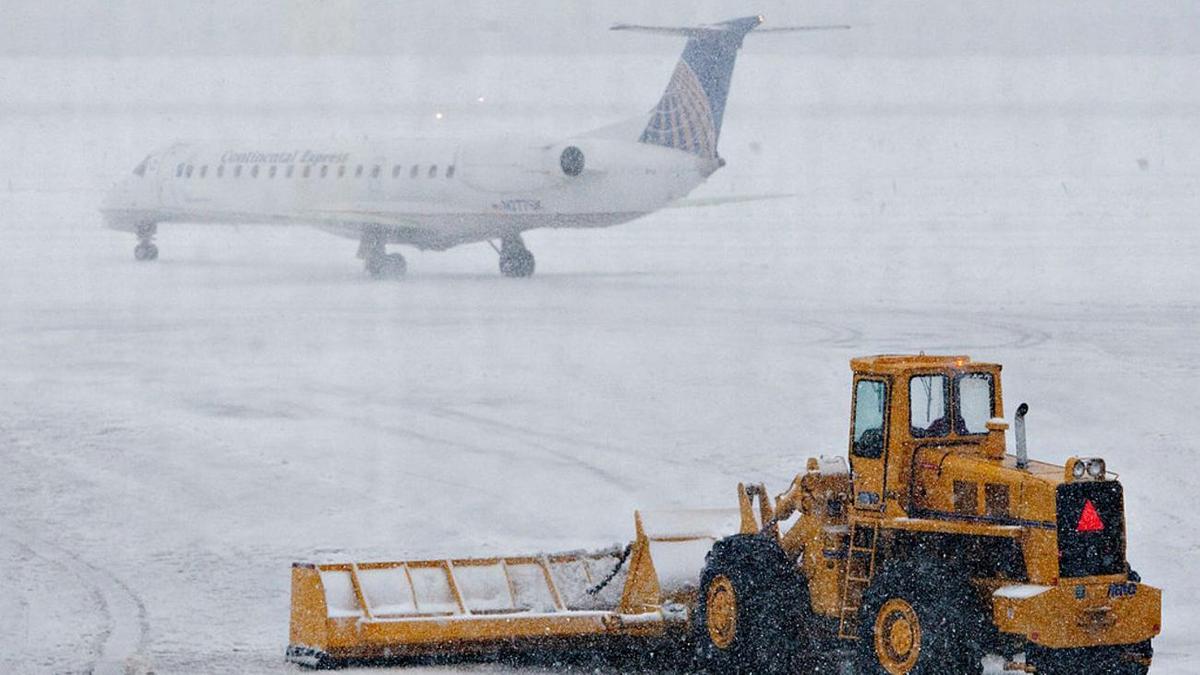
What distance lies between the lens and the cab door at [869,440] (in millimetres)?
10406

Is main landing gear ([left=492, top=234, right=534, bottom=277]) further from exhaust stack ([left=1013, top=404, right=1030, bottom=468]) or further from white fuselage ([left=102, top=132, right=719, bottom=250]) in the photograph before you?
exhaust stack ([left=1013, top=404, right=1030, bottom=468])

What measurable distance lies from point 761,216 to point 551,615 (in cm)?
6423

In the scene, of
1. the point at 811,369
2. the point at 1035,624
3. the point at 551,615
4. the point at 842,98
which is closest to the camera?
the point at 1035,624

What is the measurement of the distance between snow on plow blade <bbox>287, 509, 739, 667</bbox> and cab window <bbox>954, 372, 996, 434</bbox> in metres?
2.18

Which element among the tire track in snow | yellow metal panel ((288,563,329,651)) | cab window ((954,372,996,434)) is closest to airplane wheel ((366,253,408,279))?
the tire track in snow

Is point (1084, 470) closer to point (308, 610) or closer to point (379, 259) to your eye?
point (308, 610)

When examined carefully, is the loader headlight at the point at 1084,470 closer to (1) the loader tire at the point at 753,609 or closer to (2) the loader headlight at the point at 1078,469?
(2) the loader headlight at the point at 1078,469

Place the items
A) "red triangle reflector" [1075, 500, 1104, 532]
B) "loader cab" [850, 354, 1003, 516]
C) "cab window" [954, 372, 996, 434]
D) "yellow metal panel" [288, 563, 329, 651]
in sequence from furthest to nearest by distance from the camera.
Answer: "yellow metal panel" [288, 563, 329, 651]
"cab window" [954, 372, 996, 434]
"loader cab" [850, 354, 1003, 516]
"red triangle reflector" [1075, 500, 1104, 532]

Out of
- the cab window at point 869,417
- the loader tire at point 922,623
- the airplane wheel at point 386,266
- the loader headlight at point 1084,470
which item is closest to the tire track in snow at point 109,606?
the loader tire at point 922,623

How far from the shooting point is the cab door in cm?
1041

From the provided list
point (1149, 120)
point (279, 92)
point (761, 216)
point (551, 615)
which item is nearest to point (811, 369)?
point (551, 615)

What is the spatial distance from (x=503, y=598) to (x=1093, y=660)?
423 centimetres

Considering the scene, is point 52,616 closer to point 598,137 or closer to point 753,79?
point 598,137

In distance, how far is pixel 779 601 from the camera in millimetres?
10617
